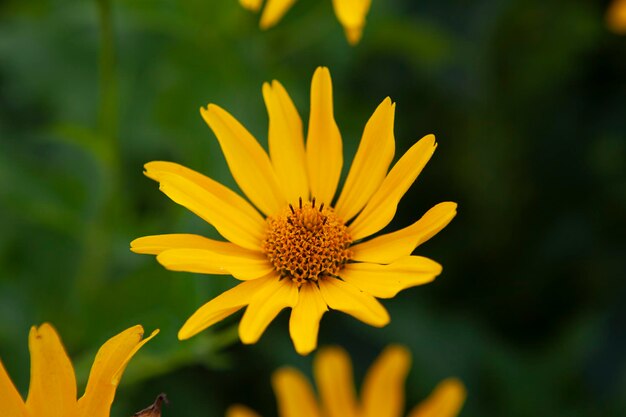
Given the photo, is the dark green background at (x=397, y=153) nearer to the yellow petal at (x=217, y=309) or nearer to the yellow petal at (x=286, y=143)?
the yellow petal at (x=286, y=143)

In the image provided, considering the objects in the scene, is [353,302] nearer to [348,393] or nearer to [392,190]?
[392,190]

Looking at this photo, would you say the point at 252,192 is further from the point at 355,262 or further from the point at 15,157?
the point at 15,157

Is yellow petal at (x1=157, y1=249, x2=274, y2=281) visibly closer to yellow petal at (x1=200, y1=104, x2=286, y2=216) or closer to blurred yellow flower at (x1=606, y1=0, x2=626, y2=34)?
yellow petal at (x1=200, y1=104, x2=286, y2=216)

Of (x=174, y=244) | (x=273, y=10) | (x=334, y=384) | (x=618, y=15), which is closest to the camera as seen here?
(x=174, y=244)

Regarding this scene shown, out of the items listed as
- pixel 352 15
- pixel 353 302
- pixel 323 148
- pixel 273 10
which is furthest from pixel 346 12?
pixel 353 302

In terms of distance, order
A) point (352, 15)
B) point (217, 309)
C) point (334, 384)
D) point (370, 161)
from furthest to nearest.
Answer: point (334, 384) → point (352, 15) → point (370, 161) → point (217, 309)

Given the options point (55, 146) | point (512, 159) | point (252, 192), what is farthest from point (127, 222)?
point (512, 159)
